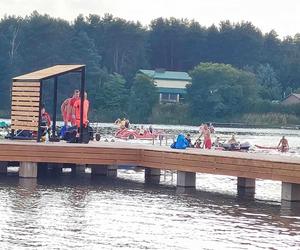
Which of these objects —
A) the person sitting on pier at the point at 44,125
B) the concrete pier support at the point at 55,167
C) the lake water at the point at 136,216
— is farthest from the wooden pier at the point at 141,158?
the concrete pier support at the point at 55,167

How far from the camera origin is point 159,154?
3131 cm

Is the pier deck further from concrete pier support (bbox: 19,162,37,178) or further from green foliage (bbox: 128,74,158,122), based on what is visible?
green foliage (bbox: 128,74,158,122)

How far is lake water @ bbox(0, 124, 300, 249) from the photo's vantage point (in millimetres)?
21031

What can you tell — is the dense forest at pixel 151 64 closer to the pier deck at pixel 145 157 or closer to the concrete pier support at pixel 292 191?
the pier deck at pixel 145 157

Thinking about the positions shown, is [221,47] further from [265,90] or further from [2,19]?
[2,19]

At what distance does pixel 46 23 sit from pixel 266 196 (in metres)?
94.2

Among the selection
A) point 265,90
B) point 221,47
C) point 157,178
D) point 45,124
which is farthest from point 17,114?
point 221,47

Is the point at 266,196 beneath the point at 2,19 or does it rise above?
beneath

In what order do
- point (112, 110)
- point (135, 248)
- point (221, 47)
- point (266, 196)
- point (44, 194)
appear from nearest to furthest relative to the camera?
point (135, 248) → point (44, 194) → point (266, 196) → point (112, 110) → point (221, 47)

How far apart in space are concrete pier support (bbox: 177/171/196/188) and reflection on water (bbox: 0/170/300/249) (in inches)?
10.6

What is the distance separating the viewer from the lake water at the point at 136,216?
21031 millimetres

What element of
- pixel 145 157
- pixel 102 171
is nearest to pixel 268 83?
pixel 102 171

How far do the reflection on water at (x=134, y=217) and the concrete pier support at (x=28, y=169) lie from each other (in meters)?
0.43

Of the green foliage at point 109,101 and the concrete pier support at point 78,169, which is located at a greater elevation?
the green foliage at point 109,101
